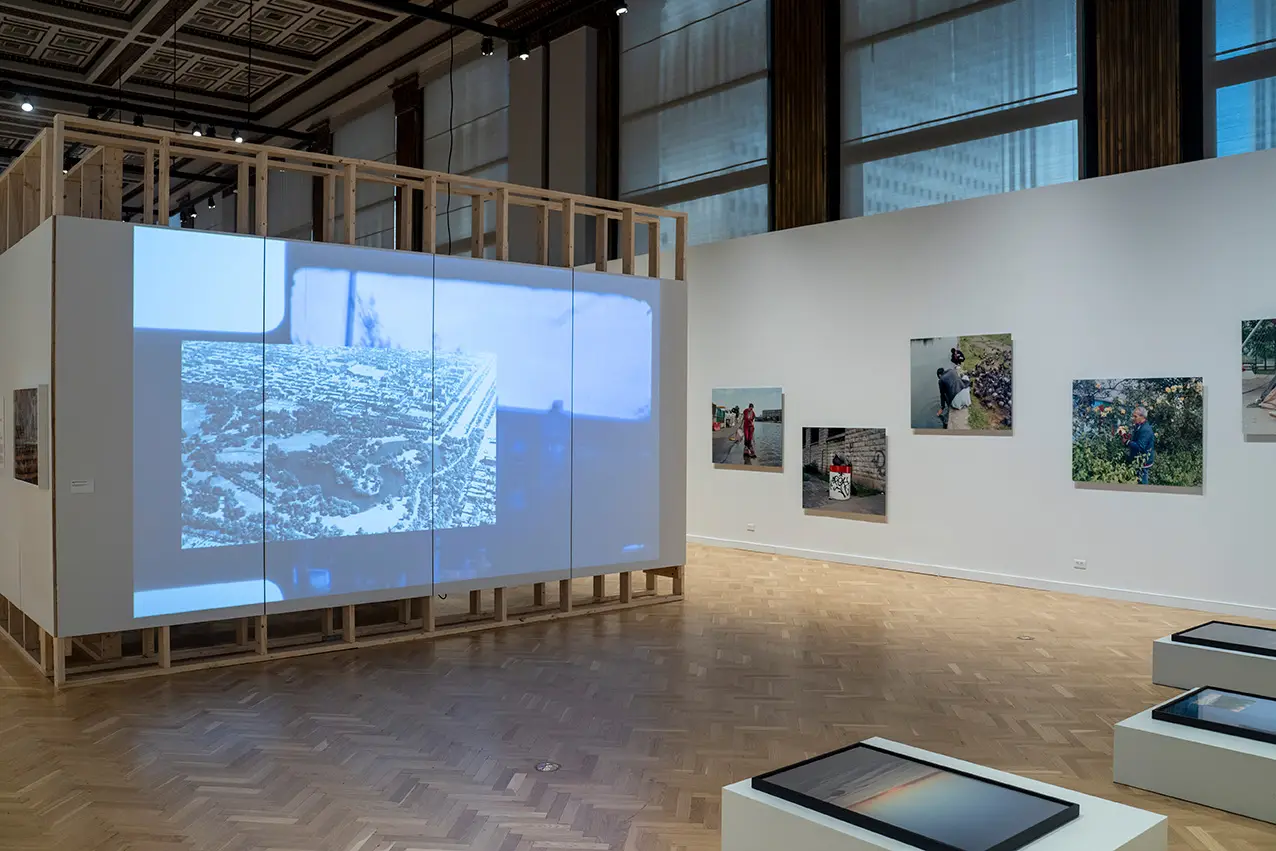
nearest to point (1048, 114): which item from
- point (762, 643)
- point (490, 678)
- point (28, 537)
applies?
point (762, 643)

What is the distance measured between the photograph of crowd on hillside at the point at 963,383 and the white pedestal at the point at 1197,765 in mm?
5399

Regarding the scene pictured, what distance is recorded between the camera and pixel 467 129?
653 inches

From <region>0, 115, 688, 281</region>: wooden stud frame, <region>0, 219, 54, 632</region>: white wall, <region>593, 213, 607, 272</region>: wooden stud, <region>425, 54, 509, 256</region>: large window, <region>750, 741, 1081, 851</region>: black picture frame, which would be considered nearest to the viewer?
<region>750, 741, 1081, 851</region>: black picture frame

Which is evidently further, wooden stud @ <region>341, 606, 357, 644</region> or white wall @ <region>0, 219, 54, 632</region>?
wooden stud @ <region>341, 606, 357, 644</region>

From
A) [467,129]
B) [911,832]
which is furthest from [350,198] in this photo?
[467,129]

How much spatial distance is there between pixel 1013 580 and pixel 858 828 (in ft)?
23.6

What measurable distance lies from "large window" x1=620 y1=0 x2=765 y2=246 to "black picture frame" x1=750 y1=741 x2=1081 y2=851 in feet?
32.2

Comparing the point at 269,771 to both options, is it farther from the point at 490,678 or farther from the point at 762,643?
the point at 762,643

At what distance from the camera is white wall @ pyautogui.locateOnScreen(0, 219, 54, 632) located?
5.91 m

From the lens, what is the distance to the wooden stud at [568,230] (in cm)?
Result: 805

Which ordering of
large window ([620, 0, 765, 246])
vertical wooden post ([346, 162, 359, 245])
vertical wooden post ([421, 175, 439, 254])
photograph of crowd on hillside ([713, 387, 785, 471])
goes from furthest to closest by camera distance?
large window ([620, 0, 765, 246]), photograph of crowd on hillside ([713, 387, 785, 471]), vertical wooden post ([421, 175, 439, 254]), vertical wooden post ([346, 162, 359, 245])

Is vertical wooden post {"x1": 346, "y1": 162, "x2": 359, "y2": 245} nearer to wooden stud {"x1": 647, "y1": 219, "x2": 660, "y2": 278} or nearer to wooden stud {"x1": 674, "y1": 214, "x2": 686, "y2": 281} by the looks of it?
wooden stud {"x1": 647, "y1": 219, "x2": 660, "y2": 278}

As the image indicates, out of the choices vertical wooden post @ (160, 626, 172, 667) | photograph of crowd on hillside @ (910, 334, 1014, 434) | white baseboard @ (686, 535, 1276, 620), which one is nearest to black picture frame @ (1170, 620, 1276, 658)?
white baseboard @ (686, 535, 1276, 620)

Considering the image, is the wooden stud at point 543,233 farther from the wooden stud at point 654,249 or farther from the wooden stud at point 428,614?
the wooden stud at point 428,614
